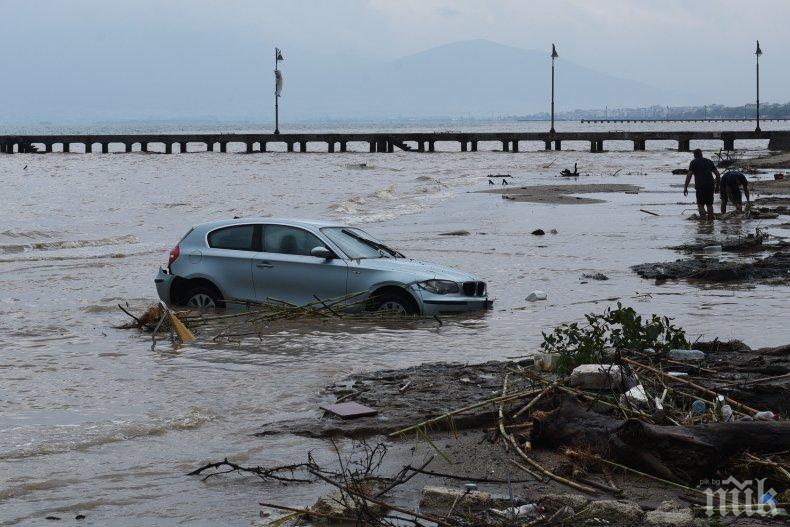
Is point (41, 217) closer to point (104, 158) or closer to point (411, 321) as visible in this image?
point (411, 321)

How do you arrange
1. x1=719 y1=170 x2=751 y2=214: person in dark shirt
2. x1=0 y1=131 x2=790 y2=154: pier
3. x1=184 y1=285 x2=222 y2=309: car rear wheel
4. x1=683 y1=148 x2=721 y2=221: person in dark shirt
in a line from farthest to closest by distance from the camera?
x1=0 y1=131 x2=790 y2=154: pier, x1=719 y1=170 x2=751 y2=214: person in dark shirt, x1=683 y1=148 x2=721 y2=221: person in dark shirt, x1=184 y1=285 x2=222 y2=309: car rear wheel

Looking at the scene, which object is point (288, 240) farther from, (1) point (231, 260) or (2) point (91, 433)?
(2) point (91, 433)

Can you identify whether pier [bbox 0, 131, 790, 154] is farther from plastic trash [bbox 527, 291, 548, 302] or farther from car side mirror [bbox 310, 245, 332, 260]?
car side mirror [bbox 310, 245, 332, 260]

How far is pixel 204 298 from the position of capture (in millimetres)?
13547

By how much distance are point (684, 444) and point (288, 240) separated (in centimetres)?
790

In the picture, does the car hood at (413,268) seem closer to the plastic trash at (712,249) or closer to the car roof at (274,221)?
the car roof at (274,221)

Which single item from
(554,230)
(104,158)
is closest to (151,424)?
(554,230)

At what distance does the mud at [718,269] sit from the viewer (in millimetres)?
16094

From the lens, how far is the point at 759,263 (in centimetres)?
1708

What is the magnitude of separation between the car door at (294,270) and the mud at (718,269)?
5.69 m

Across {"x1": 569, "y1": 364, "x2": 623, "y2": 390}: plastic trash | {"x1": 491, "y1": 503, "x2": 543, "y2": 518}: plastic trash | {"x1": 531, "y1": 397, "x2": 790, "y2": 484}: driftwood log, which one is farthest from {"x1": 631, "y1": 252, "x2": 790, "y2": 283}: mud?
{"x1": 491, "y1": 503, "x2": 543, "y2": 518}: plastic trash

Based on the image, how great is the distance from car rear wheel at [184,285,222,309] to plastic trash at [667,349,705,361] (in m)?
6.31

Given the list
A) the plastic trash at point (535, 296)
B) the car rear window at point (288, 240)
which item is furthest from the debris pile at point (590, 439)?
the plastic trash at point (535, 296)

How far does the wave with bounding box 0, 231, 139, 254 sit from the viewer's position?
25.5m
